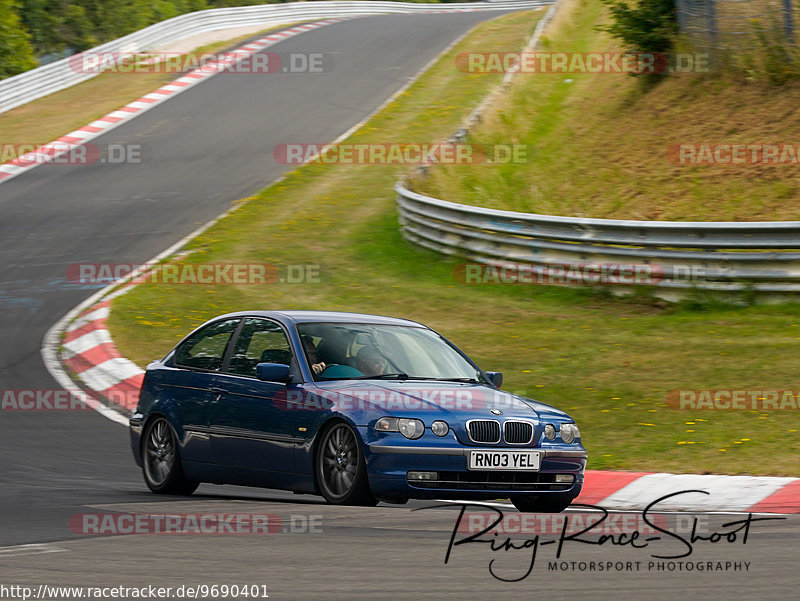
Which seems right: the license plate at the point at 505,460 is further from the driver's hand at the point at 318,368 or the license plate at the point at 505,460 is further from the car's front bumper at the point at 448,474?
the driver's hand at the point at 318,368

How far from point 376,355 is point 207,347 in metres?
1.50

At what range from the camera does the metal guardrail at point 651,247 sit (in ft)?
48.9

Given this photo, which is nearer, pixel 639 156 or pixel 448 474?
pixel 448 474

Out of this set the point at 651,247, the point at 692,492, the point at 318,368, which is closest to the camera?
the point at 318,368

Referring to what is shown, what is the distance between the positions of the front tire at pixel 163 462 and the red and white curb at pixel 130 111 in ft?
59.5

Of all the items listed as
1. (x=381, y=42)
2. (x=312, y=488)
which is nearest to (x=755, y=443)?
(x=312, y=488)

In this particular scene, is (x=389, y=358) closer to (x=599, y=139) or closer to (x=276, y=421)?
(x=276, y=421)

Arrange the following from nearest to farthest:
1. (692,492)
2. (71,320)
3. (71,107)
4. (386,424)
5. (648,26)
Answer: (386,424) → (692,492) → (71,320) → (648,26) → (71,107)

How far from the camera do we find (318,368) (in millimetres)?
8305

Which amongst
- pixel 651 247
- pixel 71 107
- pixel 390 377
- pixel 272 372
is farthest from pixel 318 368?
pixel 71 107

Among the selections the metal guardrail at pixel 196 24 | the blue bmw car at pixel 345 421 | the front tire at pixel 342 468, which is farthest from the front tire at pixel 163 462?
the metal guardrail at pixel 196 24

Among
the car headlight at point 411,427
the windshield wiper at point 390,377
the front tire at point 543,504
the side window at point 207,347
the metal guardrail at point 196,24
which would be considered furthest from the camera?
the metal guardrail at point 196,24

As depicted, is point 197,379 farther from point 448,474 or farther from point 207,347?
point 448,474

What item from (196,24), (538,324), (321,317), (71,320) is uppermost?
(196,24)
